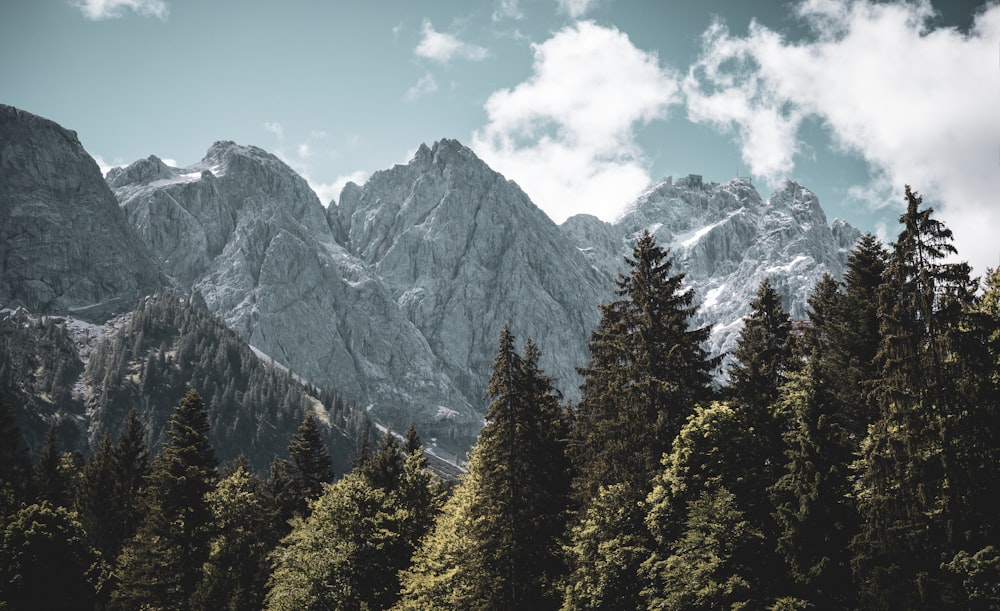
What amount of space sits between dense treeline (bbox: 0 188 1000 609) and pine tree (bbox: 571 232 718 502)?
0.32 feet

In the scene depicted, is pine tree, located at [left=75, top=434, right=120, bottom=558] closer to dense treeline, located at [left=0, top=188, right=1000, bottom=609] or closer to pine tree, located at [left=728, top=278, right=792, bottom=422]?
dense treeline, located at [left=0, top=188, right=1000, bottom=609]

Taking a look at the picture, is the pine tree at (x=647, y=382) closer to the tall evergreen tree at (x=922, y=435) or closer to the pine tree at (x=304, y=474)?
the tall evergreen tree at (x=922, y=435)

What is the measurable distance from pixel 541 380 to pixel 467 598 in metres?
11.0

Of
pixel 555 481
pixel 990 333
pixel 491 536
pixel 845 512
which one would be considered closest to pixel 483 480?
pixel 491 536

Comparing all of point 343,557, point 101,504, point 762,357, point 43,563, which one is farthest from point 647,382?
point 101,504

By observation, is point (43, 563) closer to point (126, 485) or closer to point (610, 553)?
point (126, 485)

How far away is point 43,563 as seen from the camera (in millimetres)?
39938

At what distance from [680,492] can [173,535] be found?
1277 inches

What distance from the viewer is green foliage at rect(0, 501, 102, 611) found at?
38.6m

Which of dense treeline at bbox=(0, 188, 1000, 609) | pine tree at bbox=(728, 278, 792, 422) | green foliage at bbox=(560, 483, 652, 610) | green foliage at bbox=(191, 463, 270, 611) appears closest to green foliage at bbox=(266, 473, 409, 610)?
dense treeline at bbox=(0, 188, 1000, 609)

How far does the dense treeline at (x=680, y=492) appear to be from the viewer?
2064cm

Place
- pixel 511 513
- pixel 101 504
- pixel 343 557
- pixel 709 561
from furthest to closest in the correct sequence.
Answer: pixel 101 504 < pixel 343 557 < pixel 511 513 < pixel 709 561

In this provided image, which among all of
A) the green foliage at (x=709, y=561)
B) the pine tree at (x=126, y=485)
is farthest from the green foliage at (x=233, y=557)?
the green foliage at (x=709, y=561)

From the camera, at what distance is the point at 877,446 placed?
69.4 ft
